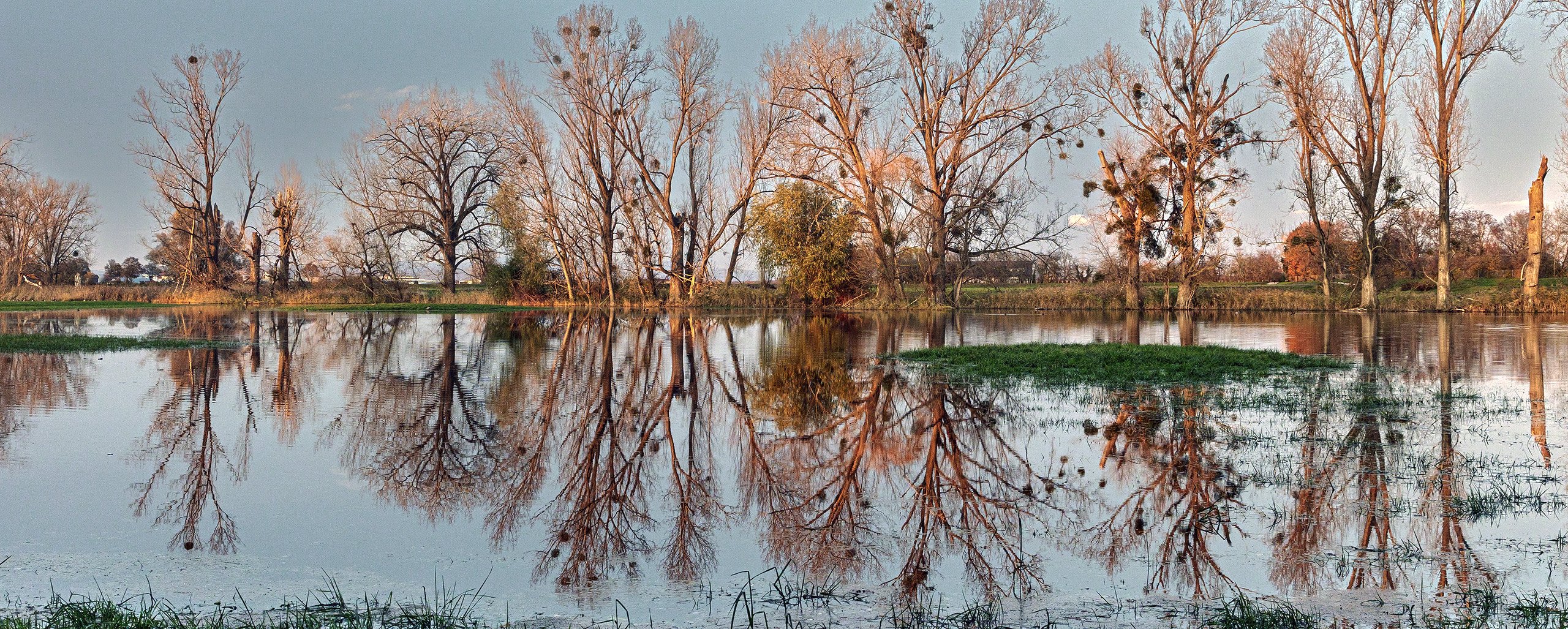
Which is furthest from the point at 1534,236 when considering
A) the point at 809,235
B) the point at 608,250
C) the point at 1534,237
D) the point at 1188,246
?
the point at 608,250

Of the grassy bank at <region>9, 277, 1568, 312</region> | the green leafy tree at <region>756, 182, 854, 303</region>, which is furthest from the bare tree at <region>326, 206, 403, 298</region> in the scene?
the green leafy tree at <region>756, 182, 854, 303</region>

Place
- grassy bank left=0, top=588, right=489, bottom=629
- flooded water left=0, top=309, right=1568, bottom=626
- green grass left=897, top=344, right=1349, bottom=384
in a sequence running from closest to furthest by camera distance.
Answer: grassy bank left=0, top=588, right=489, bottom=629, flooded water left=0, top=309, right=1568, bottom=626, green grass left=897, top=344, right=1349, bottom=384

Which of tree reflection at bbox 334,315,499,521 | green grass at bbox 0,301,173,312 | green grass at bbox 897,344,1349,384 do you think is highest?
green grass at bbox 0,301,173,312

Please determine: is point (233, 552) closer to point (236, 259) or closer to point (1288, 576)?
point (1288, 576)

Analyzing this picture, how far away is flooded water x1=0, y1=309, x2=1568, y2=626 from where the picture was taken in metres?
4.42

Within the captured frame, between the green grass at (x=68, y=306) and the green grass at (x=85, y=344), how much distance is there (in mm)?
24329

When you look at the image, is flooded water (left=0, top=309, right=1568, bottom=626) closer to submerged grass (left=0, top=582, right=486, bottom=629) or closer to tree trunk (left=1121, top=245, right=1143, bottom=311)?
submerged grass (left=0, top=582, right=486, bottom=629)

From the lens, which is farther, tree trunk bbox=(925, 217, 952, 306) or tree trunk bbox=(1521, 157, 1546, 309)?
tree trunk bbox=(925, 217, 952, 306)

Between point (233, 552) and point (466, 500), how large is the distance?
1.41 metres

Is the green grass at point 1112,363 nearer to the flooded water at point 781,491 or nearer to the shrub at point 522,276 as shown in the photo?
the flooded water at point 781,491

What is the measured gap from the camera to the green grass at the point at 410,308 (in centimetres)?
4188

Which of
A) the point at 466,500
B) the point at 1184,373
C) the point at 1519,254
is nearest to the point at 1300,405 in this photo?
the point at 1184,373

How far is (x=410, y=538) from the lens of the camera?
5.21 meters

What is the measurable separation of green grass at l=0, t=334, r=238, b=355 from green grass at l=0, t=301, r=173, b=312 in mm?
24329
